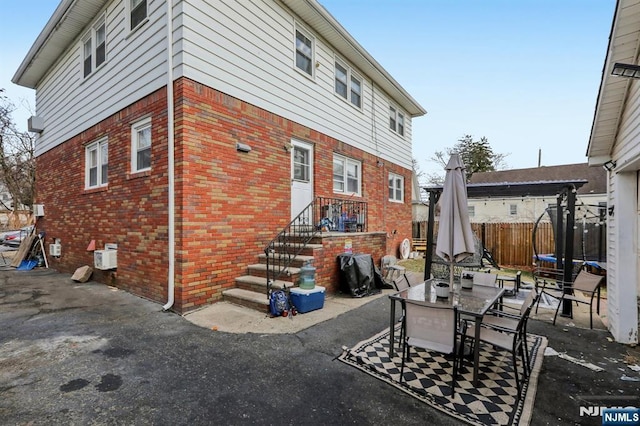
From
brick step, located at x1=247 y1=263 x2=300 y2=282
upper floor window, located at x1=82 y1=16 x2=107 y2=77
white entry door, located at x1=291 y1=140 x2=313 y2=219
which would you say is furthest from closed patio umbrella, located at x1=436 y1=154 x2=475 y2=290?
upper floor window, located at x1=82 y1=16 x2=107 y2=77

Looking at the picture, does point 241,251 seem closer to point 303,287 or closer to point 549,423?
point 303,287

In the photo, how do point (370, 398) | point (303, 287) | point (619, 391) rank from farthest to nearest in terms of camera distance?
point (303, 287)
point (619, 391)
point (370, 398)

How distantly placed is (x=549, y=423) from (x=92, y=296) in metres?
7.84

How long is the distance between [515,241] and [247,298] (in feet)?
38.9

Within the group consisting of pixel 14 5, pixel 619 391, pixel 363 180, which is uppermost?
pixel 14 5

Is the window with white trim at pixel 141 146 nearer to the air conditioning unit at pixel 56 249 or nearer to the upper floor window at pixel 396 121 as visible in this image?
the air conditioning unit at pixel 56 249

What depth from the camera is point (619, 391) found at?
121 inches

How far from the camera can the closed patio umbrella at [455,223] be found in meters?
3.92

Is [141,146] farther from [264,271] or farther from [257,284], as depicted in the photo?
[257,284]

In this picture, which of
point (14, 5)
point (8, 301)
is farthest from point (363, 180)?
point (14, 5)

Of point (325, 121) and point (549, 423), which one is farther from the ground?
point (325, 121)

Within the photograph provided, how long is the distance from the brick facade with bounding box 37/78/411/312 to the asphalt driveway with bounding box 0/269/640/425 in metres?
1.14

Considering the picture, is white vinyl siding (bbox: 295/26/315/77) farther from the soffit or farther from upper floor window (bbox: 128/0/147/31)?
the soffit

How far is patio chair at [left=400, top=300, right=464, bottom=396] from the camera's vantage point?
2992 mm
